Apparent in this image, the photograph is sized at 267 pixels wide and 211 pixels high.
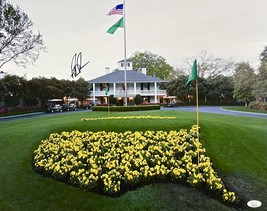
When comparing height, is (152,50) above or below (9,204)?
above

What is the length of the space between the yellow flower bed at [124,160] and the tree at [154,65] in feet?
187

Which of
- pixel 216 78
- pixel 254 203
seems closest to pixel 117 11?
pixel 254 203

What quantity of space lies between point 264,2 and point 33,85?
100 ft

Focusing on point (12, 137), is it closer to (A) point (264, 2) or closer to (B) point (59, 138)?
(B) point (59, 138)

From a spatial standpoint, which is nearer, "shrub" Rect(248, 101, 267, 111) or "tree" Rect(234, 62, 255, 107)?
"shrub" Rect(248, 101, 267, 111)

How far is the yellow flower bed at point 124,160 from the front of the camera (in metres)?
6.09

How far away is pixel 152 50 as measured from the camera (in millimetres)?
65000

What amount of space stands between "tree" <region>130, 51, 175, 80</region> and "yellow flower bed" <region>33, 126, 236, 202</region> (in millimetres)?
57015

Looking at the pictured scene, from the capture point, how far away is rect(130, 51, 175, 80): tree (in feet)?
213

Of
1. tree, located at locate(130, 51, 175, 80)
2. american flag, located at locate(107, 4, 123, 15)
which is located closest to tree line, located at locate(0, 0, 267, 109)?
tree, located at locate(130, 51, 175, 80)

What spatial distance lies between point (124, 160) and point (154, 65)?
5986 cm

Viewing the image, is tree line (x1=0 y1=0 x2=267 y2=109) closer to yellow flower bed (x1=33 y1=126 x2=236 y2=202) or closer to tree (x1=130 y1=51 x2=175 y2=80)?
tree (x1=130 y1=51 x2=175 y2=80)

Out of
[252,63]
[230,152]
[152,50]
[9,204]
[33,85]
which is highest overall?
[152,50]

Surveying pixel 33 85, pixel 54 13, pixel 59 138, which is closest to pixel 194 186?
pixel 59 138
